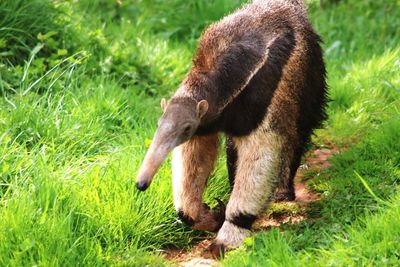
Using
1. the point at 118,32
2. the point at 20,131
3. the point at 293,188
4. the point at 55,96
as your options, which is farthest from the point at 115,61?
the point at 293,188

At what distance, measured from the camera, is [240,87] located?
516 centimetres

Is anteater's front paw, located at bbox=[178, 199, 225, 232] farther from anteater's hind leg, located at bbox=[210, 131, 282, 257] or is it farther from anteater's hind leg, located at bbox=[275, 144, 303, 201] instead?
anteater's hind leg, located at bbox=[275, 144, 303, 201]

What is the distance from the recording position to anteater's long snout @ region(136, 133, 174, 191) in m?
4.59

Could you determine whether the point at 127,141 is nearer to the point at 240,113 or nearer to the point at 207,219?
the point at 207,219

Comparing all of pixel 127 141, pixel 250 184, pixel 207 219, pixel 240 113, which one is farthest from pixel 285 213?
pixel 127 141

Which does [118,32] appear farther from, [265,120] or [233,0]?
[265,120]

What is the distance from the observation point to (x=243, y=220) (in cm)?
529

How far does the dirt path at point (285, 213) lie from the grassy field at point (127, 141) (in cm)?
8

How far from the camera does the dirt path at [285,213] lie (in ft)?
17.6

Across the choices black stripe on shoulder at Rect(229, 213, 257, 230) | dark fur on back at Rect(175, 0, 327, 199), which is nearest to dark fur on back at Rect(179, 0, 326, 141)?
dark fur on back at Rect(175, 0, 327, 199)

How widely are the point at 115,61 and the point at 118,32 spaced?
86 cm

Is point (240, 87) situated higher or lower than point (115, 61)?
higher

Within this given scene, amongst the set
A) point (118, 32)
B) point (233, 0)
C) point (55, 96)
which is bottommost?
point (233, 0)

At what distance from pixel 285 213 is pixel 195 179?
0.84 meters
